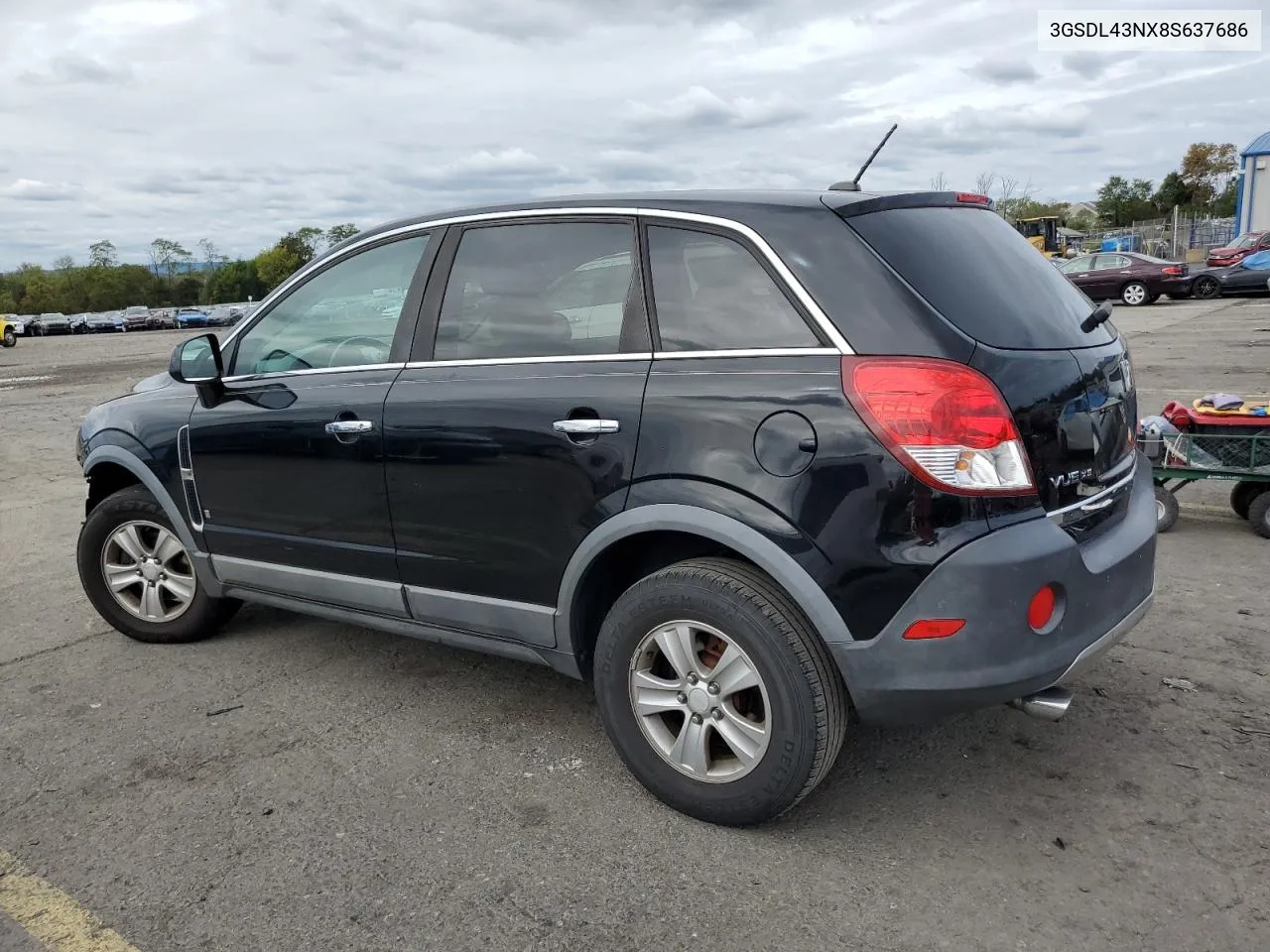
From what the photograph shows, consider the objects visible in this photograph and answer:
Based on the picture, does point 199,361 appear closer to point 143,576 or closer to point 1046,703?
point 143,576

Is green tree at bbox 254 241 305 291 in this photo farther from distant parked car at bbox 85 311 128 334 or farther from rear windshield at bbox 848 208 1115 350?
rear windshield at bbox 848 208 1115 350

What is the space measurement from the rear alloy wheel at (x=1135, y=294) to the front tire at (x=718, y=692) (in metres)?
26.4

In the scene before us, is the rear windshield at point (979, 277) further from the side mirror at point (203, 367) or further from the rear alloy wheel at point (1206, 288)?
the rear alloy wheel at point (1206, 288)

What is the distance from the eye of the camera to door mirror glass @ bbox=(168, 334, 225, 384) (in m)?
4.19

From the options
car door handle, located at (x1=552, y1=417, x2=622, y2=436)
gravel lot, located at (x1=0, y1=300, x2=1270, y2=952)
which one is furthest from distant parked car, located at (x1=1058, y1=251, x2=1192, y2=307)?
car door handle, located at (x1=552, y1=417, x2=622, y2=436)

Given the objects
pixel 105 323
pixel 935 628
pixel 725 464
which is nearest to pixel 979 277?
pixel 725 464

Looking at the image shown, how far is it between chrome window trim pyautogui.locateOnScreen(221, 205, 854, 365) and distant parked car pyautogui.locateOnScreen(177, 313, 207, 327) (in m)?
63.3

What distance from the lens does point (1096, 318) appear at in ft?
11.1

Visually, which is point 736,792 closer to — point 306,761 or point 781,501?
point 781,501

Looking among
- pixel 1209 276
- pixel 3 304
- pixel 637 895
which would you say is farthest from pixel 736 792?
pixel 3 304

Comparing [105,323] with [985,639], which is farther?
[105,323]

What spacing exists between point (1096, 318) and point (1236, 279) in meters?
26.8

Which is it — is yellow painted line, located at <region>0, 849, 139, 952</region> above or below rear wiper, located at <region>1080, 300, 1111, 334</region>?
below

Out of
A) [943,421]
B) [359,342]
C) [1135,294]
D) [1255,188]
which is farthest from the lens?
[1255,188]
